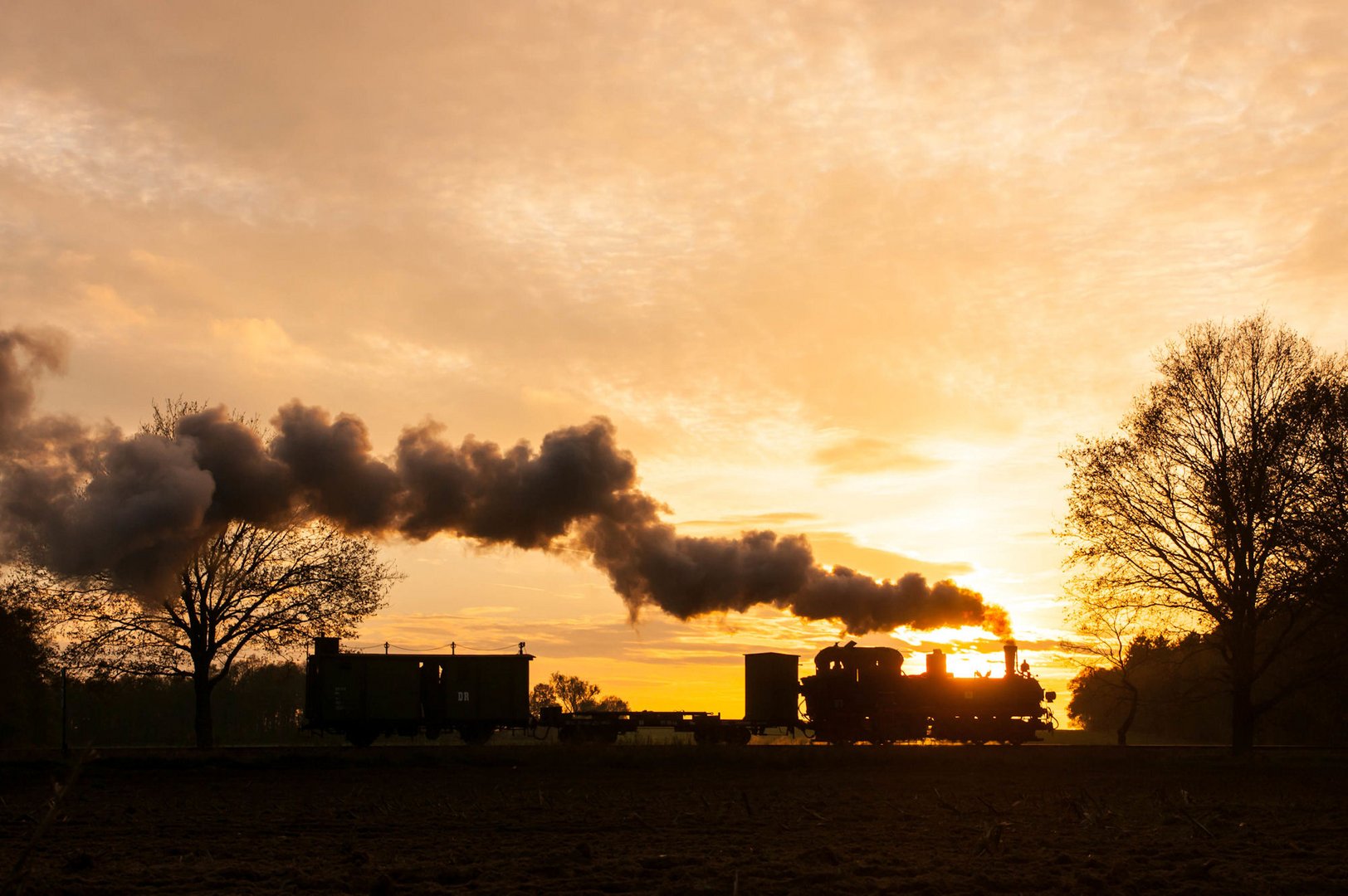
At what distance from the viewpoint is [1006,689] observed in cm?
4641

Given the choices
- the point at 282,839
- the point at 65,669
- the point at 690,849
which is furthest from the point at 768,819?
the point at 65,669

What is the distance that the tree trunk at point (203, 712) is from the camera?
43531mm

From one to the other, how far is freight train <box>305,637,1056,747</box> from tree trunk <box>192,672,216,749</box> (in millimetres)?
3526

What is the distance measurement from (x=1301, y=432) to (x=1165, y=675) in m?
23.2

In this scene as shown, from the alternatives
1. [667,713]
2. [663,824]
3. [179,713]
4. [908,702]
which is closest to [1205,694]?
[908,702]

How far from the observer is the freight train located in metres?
43.7

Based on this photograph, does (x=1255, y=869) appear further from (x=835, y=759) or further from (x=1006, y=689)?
(x=1006, y=689)

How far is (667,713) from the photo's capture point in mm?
45219

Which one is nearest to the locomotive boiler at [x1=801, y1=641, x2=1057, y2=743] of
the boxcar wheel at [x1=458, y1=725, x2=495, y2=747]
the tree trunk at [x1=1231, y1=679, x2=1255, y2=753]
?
the tree trunk at [x1=1231, y1=679, x2=1255, y2=753]

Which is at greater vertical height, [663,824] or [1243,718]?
[663,824]

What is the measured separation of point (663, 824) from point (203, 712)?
28541 mm

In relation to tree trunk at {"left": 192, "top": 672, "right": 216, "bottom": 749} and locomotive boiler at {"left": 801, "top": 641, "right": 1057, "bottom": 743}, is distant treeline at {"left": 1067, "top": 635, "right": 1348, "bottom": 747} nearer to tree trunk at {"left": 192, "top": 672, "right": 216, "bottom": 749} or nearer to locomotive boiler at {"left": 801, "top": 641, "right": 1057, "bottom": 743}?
locomotive boiler at {"left": 801, "top": 641, "right": 1057, "bottom": 743}

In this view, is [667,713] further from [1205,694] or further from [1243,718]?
[1205,694]

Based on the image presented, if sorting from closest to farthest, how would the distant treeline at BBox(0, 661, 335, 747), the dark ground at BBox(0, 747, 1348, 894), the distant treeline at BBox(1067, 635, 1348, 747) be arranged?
the dark ground at BBox(0, 747, 1348, 894)
the distant treeline at BBox(1067, 635, 1348, 747)
the distant treeline at BBox(0, 661, 335, 747)
